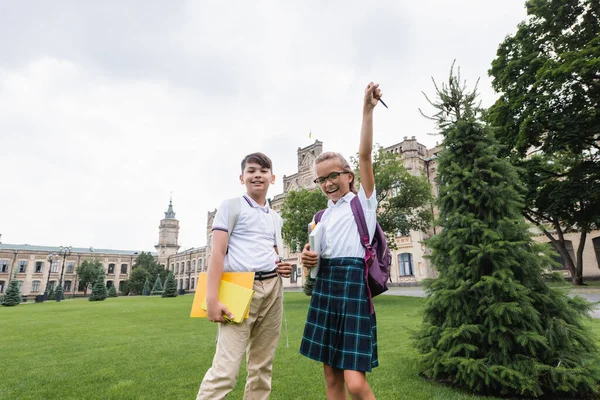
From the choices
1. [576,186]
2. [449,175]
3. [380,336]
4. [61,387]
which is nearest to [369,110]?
[449,175]

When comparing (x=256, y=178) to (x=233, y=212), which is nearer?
(x=233, y=212)

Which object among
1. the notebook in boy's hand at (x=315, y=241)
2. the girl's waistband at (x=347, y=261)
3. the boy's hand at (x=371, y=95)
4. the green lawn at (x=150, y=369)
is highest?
the boy's hand at (x=371, y=95)

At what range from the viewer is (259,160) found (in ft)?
9.02

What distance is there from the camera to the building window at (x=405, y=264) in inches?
1186

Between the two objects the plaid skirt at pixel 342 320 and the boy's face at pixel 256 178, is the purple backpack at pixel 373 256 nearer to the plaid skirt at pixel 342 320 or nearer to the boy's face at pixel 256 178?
the plaid skirt at pixel 342 320

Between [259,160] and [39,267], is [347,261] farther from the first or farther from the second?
[39,267]

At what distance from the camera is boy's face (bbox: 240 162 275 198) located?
2.73 meters

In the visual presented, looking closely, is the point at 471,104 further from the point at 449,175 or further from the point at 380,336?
the point at 380,336

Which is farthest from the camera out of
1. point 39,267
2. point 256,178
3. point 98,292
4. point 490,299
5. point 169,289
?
point 39,267

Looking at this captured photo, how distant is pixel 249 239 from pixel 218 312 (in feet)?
1.95

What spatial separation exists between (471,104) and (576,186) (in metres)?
14.0

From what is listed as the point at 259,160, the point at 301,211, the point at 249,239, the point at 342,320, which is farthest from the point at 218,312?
the point at 301,211

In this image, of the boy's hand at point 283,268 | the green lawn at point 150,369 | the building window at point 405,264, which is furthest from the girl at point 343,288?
the building window at point 405,264

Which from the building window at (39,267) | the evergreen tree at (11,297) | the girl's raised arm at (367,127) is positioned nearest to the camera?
the girl's raised arm at (367,127)
